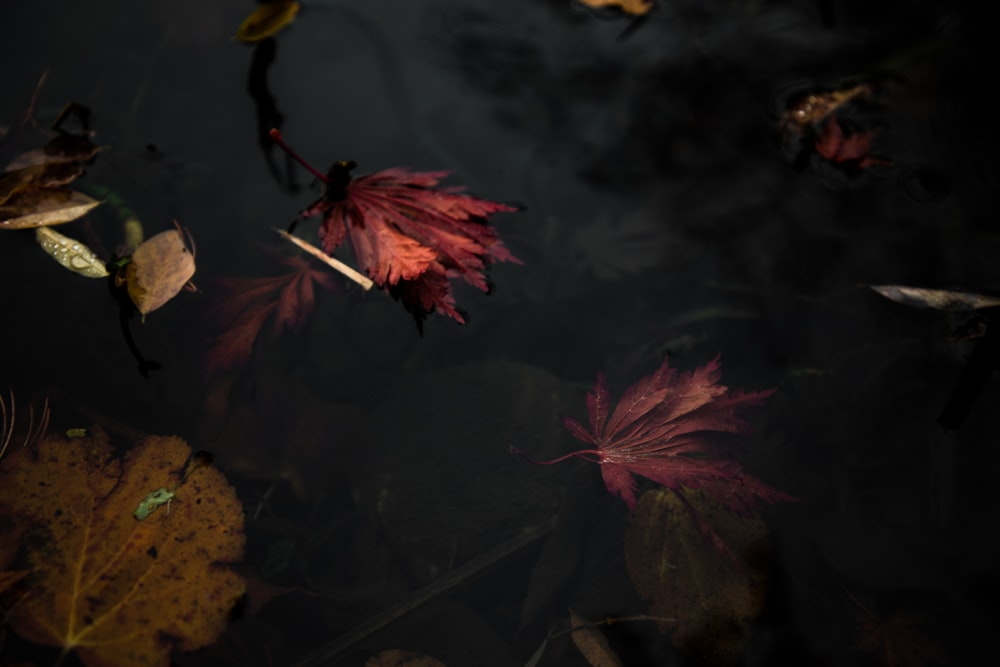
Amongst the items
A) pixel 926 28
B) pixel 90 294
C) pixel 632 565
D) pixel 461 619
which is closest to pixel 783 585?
pixel 632 565

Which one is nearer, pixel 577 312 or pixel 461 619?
pixel 461 619

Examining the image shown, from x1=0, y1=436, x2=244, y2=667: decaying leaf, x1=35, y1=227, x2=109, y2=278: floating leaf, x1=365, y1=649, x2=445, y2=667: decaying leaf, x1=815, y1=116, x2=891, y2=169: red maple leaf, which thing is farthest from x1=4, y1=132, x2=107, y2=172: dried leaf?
x1=815, y1=116, x2=891, y2=169: red maple leaf

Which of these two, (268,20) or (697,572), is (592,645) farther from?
(268,20)

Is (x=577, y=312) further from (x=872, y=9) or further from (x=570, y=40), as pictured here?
(x=872, y=9)

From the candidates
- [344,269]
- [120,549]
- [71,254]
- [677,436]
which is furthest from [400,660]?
[71,254]

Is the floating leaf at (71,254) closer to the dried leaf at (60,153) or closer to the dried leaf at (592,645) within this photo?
the dried leaf at (60,153)

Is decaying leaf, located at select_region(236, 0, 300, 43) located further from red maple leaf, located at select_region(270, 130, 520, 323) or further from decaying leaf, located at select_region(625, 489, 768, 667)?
decaying leaf, located at select_region(625, 489, 768, 667)

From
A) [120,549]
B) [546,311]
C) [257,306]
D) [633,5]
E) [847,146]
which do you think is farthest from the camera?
[633,5]
